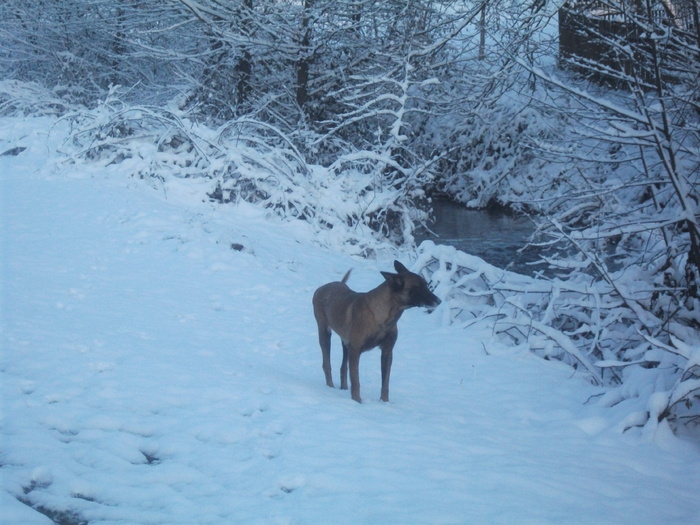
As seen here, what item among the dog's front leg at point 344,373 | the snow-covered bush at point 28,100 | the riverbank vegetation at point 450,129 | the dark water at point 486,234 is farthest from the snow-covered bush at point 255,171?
the dog's front leg at point 344,373

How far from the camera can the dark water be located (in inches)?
551

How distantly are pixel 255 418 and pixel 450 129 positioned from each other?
19694 millimetres

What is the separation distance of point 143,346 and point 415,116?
17.8m

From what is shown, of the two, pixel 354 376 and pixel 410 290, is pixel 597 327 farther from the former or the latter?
pixel 354 376

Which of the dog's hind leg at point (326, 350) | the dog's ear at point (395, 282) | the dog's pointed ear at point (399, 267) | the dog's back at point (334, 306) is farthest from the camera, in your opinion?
the dog's hind leg at point (326, 350)

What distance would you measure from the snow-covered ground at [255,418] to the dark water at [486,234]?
417 cm

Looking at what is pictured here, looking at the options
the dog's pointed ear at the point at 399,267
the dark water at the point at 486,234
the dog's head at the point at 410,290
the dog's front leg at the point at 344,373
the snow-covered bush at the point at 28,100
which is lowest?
the dog's front leg at the point at 344,373

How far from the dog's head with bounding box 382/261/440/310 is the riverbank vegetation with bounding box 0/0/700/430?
1.86 metres

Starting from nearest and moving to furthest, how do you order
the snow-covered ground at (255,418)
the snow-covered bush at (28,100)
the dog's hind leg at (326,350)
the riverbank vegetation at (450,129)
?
the snow-covered ground at (255,418)
the dog's hind leg at (326,350)
the riverbank vegetation at (450,129)
the snow-covered bush at (28,100)

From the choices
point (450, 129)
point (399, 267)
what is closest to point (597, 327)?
point (399, 267)

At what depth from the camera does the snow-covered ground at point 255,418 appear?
12.0ft

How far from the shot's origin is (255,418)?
4980mm

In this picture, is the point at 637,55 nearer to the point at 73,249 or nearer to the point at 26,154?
the point at 73,249

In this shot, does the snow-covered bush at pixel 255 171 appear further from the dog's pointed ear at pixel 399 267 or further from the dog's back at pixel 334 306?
the dog's pointed ear at pixel 399 267
